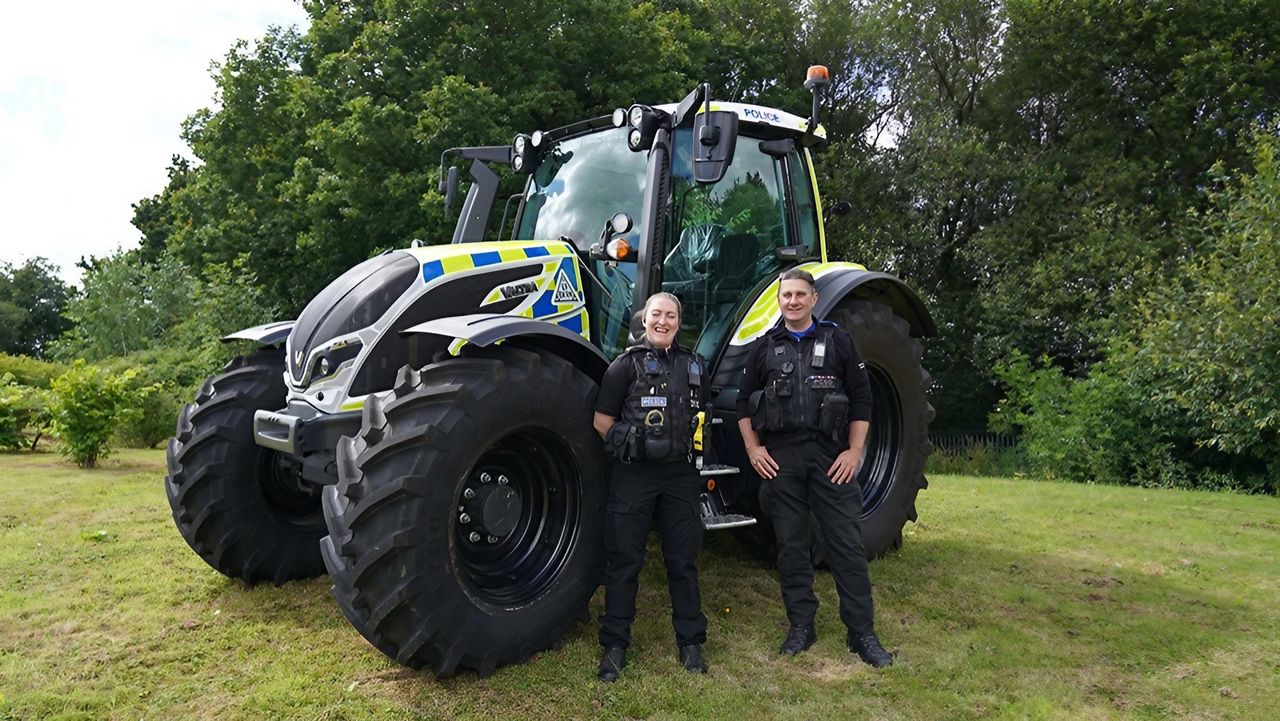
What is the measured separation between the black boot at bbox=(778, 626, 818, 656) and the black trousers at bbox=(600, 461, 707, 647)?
419 mm

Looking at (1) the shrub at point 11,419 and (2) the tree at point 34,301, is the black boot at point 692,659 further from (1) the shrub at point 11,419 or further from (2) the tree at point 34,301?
(2) the tree at point 34,301

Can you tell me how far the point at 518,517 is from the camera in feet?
12.2

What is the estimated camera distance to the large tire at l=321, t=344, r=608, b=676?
3146 millimetres

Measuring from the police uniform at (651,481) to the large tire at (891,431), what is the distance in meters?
1.70

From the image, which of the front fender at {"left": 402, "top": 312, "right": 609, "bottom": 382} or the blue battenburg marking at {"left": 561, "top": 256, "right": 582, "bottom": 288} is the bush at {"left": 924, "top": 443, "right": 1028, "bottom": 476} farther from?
the front fender at {"left": 402, "top": 312, "right": 609, "bottom": 382}

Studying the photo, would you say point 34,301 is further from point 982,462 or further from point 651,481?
point 651,481

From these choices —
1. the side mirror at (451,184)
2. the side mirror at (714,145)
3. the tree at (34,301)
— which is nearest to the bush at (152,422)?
the side mirror at (451,184)

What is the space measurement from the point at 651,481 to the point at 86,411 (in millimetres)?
8720

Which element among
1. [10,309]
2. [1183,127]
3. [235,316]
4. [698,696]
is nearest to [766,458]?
[698,696]

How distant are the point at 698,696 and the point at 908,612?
5.22ft

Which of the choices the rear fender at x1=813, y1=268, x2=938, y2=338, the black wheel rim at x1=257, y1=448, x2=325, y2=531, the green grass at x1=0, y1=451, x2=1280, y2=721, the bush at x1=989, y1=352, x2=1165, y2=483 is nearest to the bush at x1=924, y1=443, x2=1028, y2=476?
the bush at x1=989, y1=352, x2=1165, y2=483

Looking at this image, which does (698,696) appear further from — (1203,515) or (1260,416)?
(1260,416)

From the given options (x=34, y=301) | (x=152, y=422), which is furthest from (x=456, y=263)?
(x=34, y=301)

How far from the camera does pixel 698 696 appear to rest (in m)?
3.35
